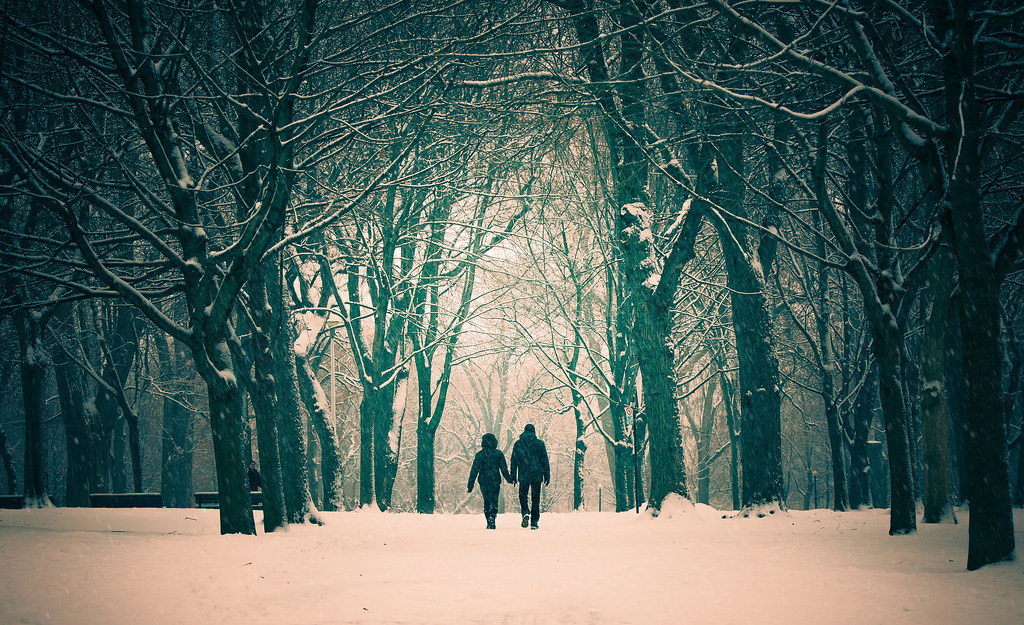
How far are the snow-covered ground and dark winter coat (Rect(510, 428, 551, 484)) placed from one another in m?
3.28

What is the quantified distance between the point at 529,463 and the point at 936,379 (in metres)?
6.99

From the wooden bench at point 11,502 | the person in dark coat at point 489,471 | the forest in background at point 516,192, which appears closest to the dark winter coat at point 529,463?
the person in dark coat at point 489,471

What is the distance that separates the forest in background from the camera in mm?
8406

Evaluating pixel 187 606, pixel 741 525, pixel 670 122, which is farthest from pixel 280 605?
pixel 670 122

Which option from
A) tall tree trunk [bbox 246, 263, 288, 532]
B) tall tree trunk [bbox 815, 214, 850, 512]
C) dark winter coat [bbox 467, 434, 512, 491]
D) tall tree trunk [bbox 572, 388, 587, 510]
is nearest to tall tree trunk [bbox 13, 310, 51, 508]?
tall tree trunk [bbox 246, 263, 288, 532]

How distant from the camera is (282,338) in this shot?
1285cm

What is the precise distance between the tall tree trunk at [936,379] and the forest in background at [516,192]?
0.04 m

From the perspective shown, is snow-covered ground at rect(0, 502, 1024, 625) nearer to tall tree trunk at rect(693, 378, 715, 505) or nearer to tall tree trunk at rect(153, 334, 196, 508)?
tall tree trunk at rect(153, 334, 196, 508)

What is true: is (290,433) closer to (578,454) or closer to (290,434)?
(290,434)

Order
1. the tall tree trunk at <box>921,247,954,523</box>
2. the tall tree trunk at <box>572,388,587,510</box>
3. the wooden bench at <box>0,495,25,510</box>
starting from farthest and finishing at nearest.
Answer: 1. the tall tree trunk at <box>572,388,587,510</box>
2. the wooden bench at <box>0,495,25,510</box>
3. the tall tree trunk at <box>921,247,954,523</box>

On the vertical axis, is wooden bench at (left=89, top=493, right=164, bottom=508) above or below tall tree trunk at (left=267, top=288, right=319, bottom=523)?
below

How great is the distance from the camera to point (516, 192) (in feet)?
74.2

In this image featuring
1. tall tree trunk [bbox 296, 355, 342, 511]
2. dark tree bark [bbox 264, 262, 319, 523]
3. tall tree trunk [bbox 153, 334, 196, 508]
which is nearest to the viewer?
dark tree bark [bbox 264, 262, 319, 523]

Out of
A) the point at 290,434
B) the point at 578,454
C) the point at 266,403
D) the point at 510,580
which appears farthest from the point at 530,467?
the point at 578,454
